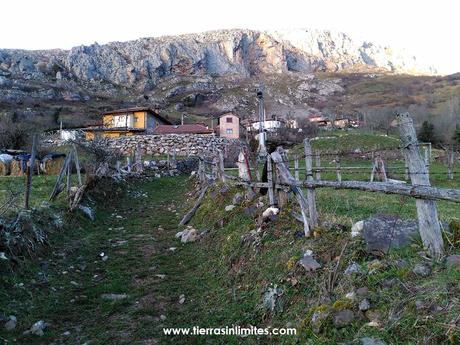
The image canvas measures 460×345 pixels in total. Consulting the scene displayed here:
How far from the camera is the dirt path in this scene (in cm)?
463

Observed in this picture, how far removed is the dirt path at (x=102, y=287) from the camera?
4.63 m

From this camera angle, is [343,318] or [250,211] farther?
[250,211]

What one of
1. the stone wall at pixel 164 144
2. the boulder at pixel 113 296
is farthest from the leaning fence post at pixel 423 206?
the stone wall at pixel 164 144

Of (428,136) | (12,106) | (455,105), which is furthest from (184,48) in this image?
(428,136)

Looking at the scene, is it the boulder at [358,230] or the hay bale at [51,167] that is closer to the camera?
the boulder at [358,230]

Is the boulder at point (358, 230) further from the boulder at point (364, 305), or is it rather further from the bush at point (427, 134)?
the bush at point (427, 134)

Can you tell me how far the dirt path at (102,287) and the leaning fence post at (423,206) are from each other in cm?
331

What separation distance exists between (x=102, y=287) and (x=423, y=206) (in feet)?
16.2

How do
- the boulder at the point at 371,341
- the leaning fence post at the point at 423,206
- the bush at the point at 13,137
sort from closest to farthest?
the boulder at the point at 371,341 < the leaning fence post at the point at 423,206 < the bush at the point at 13,137

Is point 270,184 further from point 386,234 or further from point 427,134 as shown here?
point 427,134

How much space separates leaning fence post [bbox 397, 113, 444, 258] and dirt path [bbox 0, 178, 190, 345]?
10.9 ft

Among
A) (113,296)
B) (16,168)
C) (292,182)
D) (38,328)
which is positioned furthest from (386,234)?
(16,168)

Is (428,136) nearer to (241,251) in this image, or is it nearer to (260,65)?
(241,251)

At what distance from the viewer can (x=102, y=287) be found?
234 inches
